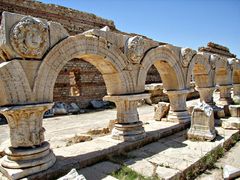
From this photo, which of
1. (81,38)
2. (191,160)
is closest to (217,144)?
(191,160)

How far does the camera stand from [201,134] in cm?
531

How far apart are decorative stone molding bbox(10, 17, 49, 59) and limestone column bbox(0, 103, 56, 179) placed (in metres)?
0.81

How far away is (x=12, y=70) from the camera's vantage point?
3.26 metres

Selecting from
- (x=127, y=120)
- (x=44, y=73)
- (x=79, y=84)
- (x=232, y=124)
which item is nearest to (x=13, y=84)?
(x=44, y=73)

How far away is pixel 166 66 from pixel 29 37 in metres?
4.16

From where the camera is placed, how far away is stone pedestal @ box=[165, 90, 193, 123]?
672 centimetres

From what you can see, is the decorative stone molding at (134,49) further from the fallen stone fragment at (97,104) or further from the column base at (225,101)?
the fallen stone fragment at (97,104)

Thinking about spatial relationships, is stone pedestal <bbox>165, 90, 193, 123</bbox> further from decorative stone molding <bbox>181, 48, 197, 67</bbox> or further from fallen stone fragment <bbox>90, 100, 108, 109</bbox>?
fallen stone fragment <bbox>90, 100, 108, 109</bbox>

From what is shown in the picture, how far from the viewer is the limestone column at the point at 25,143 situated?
3.28 metres

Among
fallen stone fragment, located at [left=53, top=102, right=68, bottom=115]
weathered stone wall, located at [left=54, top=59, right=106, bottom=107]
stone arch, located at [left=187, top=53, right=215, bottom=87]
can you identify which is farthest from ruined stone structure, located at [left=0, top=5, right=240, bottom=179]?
weathered stone wall, located at [left=54, top=59, right=106, bottom=107]

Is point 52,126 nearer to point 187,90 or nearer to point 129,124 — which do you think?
point 129,124

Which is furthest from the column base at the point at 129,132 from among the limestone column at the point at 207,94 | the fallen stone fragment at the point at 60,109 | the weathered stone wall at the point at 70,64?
the weathered stone wall at the point at 70,64

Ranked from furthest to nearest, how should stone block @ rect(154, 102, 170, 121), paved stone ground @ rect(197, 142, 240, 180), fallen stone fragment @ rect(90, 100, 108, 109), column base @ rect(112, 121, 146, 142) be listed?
fallen stone fragment @ rect(90, 100, 108, 109) < stone block @ rect(154, 102, 170, 121) < column base @ rect(112, 121, 146, 142) < paved stone ground @ rect(197, 142, 240, 180)

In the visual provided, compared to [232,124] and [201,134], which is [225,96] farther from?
[201,134]
